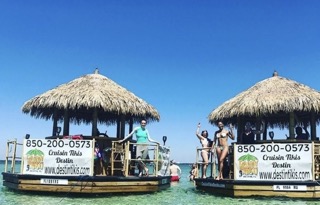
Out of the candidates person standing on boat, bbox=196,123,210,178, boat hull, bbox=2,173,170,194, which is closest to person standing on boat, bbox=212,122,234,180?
person standing on boat, bbox=196,123,210,178

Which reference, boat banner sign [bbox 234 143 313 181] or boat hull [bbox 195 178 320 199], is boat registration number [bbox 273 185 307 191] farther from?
boat banner sign [bbox 234 143 313 181]

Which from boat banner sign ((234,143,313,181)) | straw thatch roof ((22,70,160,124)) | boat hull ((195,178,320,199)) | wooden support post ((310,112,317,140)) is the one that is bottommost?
boat hull ((195,178,320,199))

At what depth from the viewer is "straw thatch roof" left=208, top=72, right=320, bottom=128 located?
47.0ft

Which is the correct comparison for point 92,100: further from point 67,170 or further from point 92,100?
point 67,170

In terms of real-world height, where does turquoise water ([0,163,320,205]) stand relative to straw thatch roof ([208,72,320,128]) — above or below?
below

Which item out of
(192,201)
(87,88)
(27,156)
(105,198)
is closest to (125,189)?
(105,198)

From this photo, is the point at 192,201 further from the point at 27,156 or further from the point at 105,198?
the point at 27,156

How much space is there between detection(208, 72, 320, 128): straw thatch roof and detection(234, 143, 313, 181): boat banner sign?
2354mm

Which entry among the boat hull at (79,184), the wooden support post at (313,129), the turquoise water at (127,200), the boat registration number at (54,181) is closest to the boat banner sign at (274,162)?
the turquoise water at (127,200)

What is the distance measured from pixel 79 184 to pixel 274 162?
5.57 m

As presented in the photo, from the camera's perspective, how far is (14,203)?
10.9 meters

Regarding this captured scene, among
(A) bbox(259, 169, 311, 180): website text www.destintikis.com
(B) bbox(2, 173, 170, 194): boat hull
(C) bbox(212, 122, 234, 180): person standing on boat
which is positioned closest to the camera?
(A) bbox(259, 169, 311, 180): website text www.destintikis.com

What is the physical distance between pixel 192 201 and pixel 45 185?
4.23 metres

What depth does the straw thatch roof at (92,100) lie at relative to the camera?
46.4ft
